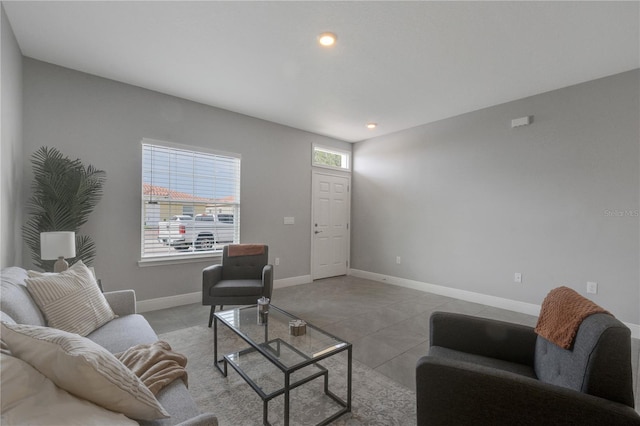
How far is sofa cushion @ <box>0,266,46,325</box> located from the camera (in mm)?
1345

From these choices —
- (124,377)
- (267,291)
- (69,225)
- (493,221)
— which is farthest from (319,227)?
(124,377)

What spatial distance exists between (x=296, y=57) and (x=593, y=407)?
308 cm

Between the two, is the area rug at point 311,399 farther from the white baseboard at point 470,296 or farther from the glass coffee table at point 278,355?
the white baseboard at point 470,296

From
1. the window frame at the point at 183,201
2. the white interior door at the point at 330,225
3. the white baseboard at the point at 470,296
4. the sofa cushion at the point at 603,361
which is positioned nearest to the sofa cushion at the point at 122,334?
the window frame at the point at 183,201

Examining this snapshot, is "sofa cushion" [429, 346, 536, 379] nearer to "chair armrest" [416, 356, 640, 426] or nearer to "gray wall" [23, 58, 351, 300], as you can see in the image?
"chair armrest" [416, 356, 640, 426]

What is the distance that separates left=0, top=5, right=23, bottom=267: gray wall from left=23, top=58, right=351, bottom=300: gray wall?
24 cm

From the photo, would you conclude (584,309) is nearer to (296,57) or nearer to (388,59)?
(388,59)

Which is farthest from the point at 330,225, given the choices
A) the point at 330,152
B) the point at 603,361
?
the point at 603,361

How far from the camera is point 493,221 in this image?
399 centimetres

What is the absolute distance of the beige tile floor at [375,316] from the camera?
249 cm

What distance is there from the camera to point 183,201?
3.83 m

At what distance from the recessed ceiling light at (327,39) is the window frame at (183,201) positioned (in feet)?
7.42

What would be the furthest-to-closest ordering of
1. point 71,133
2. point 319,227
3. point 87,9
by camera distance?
1. point 319,227
2. point 71,133
3. point 87,9

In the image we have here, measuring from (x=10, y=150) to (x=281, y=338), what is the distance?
2.75 m
